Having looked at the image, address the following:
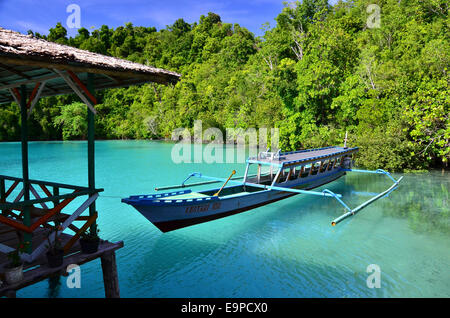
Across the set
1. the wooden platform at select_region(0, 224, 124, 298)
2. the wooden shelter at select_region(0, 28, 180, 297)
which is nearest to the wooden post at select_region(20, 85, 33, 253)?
the wooden shelter at select_region(0, 28, 180, 297)

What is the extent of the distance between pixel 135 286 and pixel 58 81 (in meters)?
5.05

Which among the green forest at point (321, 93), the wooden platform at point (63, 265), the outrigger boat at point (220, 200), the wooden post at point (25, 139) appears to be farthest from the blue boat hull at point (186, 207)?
the green forest at point (321, 93)

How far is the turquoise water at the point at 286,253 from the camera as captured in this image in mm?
6934

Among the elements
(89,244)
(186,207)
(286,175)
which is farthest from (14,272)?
(286,175)

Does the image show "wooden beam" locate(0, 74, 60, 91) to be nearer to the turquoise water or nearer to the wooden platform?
the wooden platform

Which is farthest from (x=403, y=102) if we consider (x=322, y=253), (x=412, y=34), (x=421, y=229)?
(x=322, y=253)

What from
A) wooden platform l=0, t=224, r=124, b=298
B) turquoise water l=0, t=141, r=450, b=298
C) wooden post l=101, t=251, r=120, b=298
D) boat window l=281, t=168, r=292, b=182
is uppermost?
boat window l=281, t=168, r=292, b=182

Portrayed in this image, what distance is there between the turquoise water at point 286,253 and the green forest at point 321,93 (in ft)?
27.1

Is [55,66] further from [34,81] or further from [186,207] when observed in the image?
[186,207]

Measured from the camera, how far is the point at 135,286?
7.00m

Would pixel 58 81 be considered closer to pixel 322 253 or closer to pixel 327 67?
pixel 322 253

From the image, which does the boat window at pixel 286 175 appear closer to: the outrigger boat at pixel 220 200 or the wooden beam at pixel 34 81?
the outrigger boat at pixel 220 200

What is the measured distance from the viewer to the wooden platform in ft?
14.3

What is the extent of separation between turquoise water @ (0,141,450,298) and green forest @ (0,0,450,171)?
326 inches
